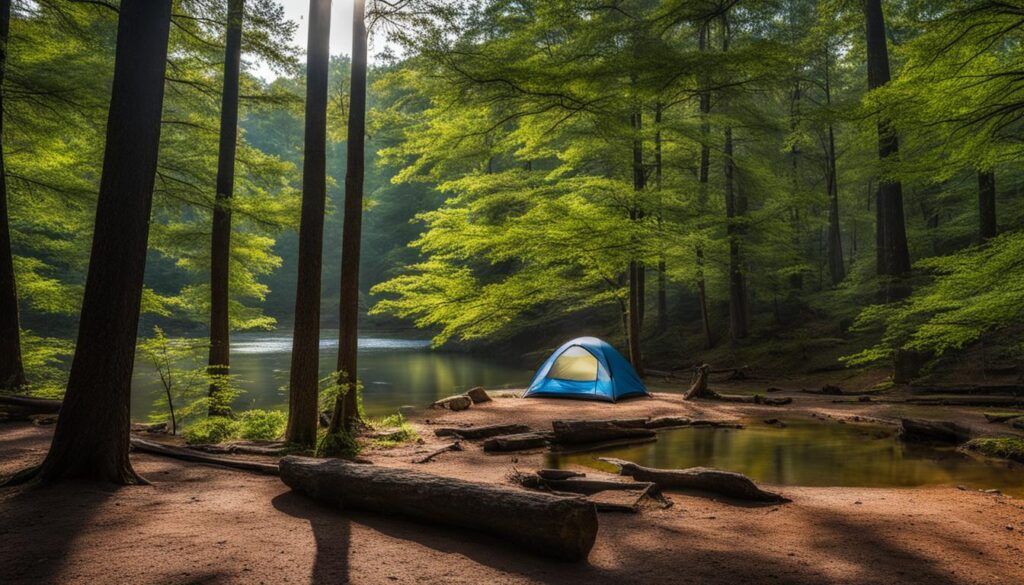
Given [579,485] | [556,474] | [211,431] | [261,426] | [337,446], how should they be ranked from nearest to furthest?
[579,485] < [556,474] < [337,446] < [211,431] < [261,426]

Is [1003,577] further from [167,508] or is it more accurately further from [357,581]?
[167,508]

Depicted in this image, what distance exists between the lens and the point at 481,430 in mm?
10477

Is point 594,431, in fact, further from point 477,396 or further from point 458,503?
point 458,503

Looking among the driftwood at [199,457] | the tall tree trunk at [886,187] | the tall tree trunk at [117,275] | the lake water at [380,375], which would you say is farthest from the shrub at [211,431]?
the tall tree trunk at [886,187]

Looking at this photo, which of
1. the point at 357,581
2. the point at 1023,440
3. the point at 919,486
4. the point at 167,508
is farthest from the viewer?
the point at 1023,440

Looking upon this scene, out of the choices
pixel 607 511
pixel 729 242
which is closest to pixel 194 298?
pixel 607 511

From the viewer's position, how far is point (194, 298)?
14.1 m

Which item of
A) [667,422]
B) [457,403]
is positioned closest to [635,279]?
[667,422]

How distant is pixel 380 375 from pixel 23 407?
14046 mm

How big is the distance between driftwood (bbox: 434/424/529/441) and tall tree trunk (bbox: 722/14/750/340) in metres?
13.4

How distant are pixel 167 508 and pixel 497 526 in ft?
9.74

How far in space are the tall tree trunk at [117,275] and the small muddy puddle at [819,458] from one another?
5692 millimetres

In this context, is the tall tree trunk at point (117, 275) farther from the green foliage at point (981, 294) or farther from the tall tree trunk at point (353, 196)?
the green foliage at point (981, 294)

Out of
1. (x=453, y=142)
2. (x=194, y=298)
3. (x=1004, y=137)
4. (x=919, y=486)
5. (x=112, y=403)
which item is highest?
(x=453, y=142)
